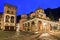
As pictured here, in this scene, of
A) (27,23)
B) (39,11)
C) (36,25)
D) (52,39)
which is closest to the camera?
(52,39)

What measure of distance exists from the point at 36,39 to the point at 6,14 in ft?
72.4

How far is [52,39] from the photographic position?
4191mm

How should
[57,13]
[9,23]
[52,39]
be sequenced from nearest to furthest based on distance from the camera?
1. [52,39]
2. [9,23]
3. [57,13]

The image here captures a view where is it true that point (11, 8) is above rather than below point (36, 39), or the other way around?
above

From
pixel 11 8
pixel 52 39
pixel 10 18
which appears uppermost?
pixel 11 8

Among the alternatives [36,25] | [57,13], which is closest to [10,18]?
[36,25]

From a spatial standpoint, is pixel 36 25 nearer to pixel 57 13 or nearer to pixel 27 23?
pixel 27 23

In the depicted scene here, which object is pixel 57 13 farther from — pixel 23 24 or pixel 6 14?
pixel 6 14

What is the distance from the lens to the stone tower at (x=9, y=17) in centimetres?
2445

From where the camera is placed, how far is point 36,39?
4285 millimetres

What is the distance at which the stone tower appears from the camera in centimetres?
2445

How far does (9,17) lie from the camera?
996 inches

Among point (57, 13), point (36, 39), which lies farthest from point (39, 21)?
point (36, 39)

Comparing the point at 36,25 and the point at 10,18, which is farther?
the point at 36,25
